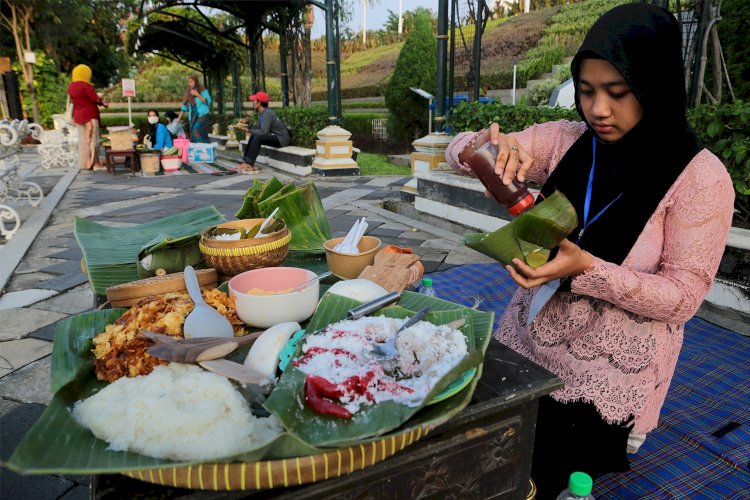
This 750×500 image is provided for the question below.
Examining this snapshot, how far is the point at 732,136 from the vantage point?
3.40 meters

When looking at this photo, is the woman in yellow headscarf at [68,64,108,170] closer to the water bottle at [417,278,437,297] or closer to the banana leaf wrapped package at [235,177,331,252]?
the banana leaf wrapped package at [235,177,331,252]

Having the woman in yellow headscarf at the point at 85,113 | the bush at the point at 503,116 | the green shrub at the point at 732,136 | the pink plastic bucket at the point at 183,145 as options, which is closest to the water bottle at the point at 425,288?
the green shrub at the point at 732,136

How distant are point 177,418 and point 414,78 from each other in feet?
45.5

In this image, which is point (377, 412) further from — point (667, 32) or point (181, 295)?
point (667, 32)

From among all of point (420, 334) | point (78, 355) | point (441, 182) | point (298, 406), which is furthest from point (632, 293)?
point (441, 182)

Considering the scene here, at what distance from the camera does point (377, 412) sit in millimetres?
925

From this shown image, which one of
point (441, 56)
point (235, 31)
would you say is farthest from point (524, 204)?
point (235, 31)

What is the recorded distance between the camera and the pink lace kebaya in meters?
1.53

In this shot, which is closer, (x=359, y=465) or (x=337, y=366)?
(x=359, y=465)

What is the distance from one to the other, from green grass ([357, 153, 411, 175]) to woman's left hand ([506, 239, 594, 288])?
9.13m

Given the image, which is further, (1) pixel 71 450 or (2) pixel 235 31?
(2) pixel 235 31

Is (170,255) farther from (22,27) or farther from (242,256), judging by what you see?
(22,27)

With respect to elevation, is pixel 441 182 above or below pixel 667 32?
below

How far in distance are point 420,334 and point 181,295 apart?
2.54 feet
